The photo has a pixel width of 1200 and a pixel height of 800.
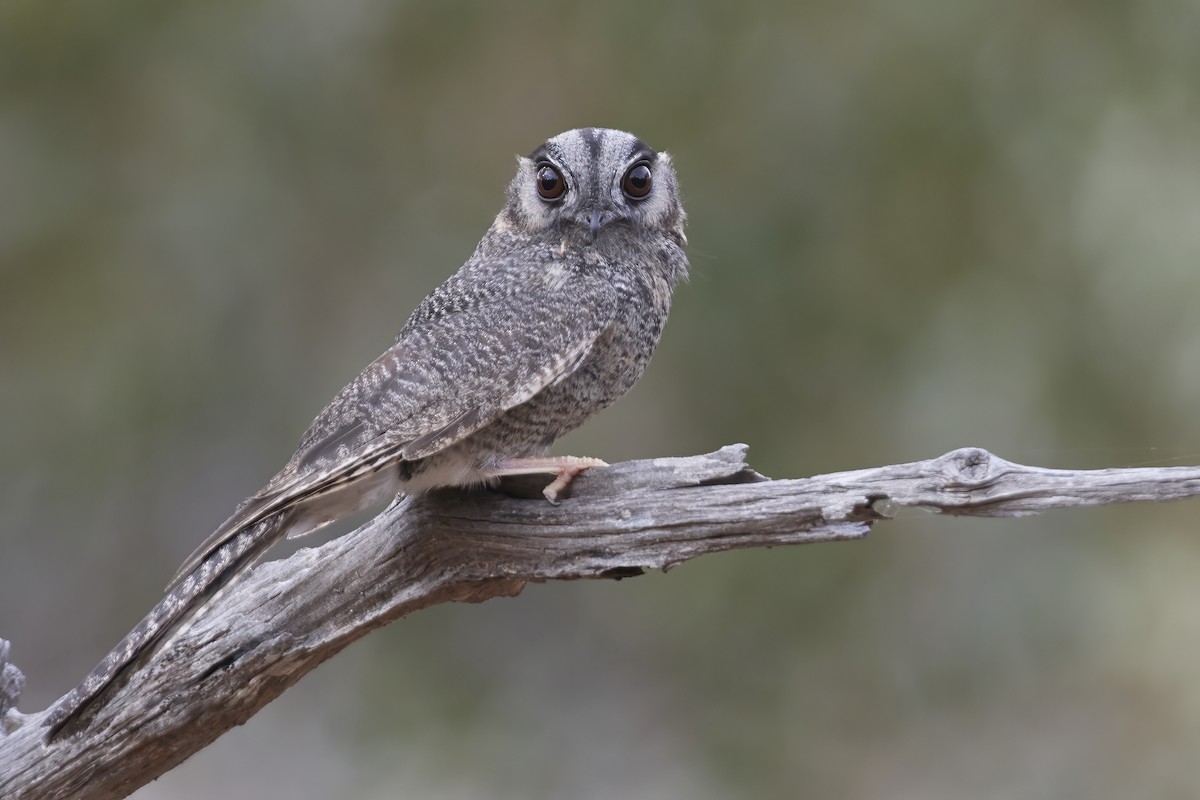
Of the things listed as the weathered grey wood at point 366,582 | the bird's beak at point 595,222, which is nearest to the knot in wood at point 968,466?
the weathered grey wood at point 366,582

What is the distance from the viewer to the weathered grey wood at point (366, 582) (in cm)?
225

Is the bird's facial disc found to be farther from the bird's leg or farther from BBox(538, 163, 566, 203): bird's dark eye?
the bird's leg

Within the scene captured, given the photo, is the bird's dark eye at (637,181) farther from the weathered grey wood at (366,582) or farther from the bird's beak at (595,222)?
the weathered grey wood at (366,582)

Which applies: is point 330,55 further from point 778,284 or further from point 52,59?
point 778,284

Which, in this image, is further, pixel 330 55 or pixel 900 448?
pixel 330 55

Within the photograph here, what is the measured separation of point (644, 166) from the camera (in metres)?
2.78

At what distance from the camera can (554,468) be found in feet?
7.86

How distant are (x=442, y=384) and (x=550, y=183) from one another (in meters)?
0.58

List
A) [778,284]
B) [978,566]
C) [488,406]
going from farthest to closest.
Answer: [778,284]
[978,566]
[488,406]

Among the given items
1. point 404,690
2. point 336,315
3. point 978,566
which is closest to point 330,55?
point 336,315

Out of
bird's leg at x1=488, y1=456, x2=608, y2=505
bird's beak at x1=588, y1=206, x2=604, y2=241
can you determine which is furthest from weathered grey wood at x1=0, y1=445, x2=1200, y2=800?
bird's beak at x1=588, y1=206, x2=604, y2=241

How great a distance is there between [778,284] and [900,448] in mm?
806

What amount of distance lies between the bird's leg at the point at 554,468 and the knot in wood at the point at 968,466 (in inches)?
26.5

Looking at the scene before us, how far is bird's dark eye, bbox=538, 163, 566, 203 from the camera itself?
8.94 feet
